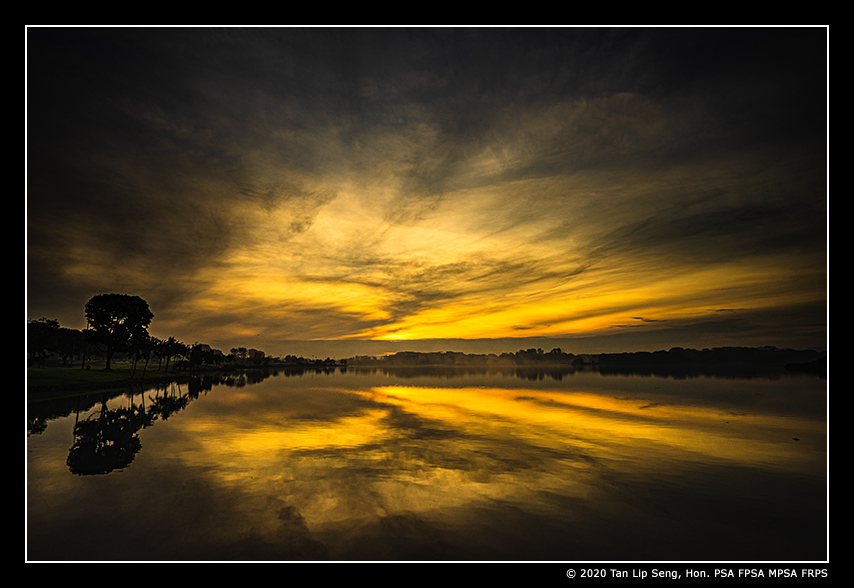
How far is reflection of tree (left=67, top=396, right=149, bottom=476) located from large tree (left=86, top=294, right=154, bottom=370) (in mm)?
73301

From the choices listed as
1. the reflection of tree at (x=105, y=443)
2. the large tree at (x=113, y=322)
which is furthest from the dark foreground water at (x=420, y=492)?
the large tree at (x=113, y=322)

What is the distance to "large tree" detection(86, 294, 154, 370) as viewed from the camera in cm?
9262

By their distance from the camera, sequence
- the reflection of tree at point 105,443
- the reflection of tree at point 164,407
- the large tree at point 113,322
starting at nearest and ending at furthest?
the reflection of tree at point 105,443, the reflection of tree at point 164,407, the large tree at point 113,322

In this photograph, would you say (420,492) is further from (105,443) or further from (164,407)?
(164,407)

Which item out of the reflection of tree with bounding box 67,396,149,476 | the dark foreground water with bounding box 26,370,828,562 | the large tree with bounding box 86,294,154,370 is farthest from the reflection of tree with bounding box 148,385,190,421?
the large tree with bounding box 86,294,154,370

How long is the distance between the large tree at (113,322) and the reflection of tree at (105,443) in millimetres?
73301

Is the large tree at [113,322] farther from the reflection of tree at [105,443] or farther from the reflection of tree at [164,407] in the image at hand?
the reflection of tree at [105,443]

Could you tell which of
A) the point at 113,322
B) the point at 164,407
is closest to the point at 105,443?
the point at 164,407

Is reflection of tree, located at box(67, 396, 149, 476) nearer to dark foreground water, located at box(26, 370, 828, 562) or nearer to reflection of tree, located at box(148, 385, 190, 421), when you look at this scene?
dark foreground water, located at box(26, 370, 828, 562)

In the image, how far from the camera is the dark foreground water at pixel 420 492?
11883 millimetres

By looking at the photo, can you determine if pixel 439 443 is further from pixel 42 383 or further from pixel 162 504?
pixel 42 383

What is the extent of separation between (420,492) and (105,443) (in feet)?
82.8

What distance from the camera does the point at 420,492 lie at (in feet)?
53.7
